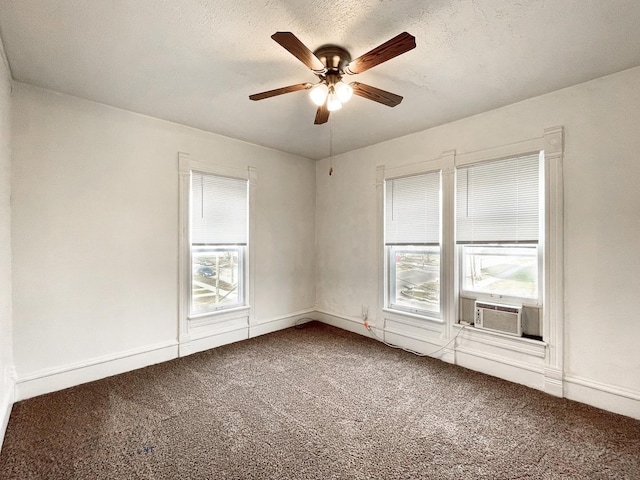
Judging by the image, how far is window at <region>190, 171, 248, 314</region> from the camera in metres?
3.60

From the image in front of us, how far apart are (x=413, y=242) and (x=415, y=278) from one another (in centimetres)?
44

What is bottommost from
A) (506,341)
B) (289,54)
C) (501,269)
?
(506,341)

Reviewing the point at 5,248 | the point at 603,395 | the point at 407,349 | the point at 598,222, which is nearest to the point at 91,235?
the point at 5,248

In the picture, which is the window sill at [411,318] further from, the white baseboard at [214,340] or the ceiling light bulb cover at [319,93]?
the ceiling light bulb cover at [319,93]

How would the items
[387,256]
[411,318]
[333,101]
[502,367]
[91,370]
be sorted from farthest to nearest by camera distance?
1. [387,256]
2. [411,318]
3. [502,367]
4. [91,370]
5. [333,101]

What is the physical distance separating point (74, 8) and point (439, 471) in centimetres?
331

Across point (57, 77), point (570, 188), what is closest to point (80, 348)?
point (57, 77)

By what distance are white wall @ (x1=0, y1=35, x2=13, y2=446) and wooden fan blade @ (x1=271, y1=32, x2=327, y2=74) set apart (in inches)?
75.6

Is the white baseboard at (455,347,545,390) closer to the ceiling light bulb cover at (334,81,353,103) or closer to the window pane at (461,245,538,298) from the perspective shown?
the window pane at (461,245,538,298)

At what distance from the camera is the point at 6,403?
2217 millimetres

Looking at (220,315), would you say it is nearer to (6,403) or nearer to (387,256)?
(6,403)

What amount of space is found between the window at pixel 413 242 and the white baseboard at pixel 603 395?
1243 mm

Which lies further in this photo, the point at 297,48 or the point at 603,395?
the point at 603,395

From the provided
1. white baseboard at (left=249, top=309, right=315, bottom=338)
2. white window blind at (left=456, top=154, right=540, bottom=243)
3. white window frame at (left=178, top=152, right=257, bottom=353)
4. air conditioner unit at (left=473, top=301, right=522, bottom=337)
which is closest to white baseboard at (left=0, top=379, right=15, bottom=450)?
white window frame at (left=178, top=152, right=257, bottom=353)
